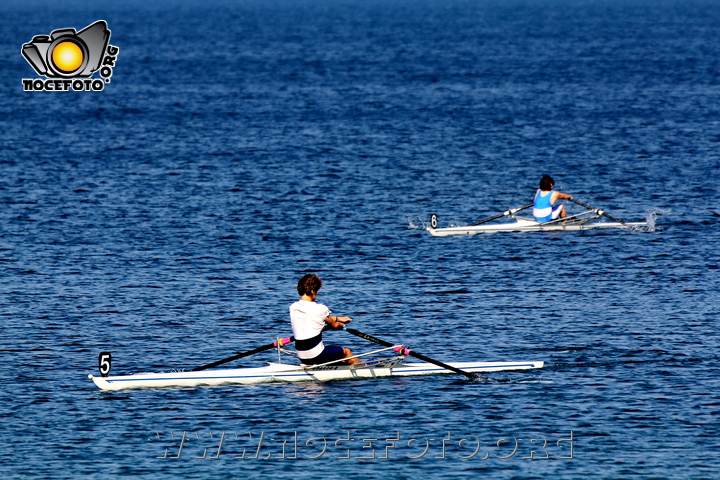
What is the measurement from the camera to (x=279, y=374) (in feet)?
76.8

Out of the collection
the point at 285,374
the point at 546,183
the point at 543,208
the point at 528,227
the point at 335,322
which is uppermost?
the point at 546,183

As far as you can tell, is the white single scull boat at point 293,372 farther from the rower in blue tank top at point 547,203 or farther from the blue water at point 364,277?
the rower in blue tank top at point 547,203

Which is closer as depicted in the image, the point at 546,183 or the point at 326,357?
the point at 326,357

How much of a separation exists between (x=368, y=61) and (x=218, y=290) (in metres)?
78.2

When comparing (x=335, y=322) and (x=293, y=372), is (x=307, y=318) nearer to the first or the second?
(x=335, y=322)

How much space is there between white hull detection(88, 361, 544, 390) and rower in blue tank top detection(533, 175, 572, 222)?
14528 millimetres

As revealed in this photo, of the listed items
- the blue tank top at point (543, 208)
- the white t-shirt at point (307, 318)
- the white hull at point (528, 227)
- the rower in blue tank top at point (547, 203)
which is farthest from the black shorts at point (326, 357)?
the blue tank top at point (543, 208)

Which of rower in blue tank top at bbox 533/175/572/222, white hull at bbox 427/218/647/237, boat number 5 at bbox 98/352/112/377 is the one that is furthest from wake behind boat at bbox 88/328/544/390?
white hull at bbox 427/218/647/237

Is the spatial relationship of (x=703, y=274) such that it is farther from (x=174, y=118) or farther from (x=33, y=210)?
(x=174, y=118)

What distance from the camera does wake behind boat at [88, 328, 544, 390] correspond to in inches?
904

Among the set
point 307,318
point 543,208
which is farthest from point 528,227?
point 307,318

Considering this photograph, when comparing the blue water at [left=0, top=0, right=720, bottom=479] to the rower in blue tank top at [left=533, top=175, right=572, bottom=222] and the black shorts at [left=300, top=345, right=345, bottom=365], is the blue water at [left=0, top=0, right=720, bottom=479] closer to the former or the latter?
the black shorts at [left=300, top=345, right=345, bottom=365]

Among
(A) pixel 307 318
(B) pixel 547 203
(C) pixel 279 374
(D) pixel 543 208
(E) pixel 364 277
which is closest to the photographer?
(A) pixel 307 318

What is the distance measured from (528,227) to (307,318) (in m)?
17.6
